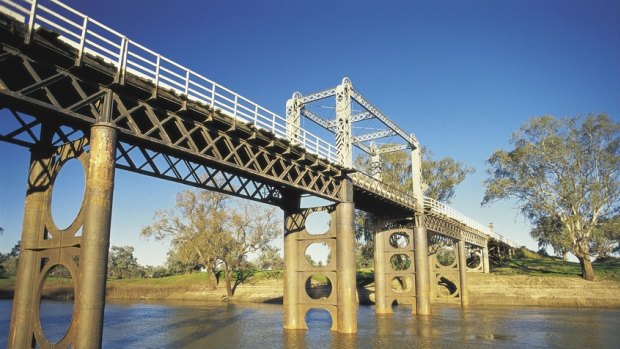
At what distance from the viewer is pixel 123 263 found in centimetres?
10544

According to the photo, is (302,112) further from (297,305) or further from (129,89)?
(129,89)

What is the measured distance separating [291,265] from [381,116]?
14.5 metres

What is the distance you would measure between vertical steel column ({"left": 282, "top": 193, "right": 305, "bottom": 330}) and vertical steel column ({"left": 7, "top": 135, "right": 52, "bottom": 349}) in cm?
1494

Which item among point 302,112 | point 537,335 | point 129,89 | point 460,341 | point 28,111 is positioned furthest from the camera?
point 302,112

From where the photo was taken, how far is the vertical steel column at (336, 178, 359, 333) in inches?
1025

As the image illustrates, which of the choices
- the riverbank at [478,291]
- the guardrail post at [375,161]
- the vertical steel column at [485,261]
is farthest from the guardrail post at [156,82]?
the vertical steel column at [485,261]

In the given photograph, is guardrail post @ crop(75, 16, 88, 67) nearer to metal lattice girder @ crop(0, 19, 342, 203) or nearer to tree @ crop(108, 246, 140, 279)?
metal lattice girder @ crop(0, 19, 342, 203)

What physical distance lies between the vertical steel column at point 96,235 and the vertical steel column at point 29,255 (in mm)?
3709

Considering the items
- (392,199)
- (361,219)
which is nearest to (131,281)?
(361,219)

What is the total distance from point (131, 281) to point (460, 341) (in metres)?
67.6

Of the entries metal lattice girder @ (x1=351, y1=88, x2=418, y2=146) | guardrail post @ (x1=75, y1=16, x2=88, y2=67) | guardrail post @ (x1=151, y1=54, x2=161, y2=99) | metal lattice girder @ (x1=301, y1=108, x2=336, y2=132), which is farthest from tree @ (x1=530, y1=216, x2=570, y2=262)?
guardrail post @ (x1=75, y1=16, x2=88, y2=67)

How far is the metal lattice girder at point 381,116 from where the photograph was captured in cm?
3136

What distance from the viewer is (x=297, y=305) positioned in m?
27.6

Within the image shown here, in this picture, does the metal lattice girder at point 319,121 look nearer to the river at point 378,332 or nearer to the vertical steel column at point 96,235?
the river at point 378,332
